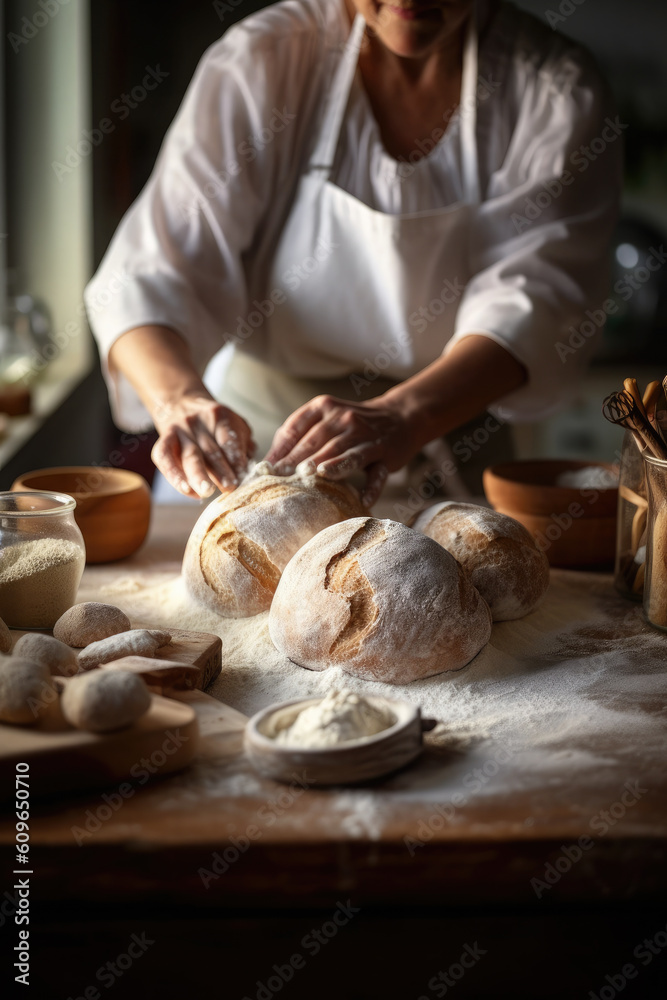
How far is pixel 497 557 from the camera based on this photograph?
1199mm

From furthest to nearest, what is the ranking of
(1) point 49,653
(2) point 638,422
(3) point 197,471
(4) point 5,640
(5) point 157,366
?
1. (5) point 157,366
2. (3) point 197,471
3. (2) point 638,422
4. (4) point 5,640
5. (1) point 49,653

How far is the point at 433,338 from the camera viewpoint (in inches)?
77.0

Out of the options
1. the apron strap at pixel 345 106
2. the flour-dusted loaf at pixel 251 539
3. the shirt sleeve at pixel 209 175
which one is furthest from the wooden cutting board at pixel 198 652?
the apron strap at pixel 345 106

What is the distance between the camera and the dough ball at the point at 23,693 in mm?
809

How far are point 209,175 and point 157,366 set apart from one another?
1.42 ft

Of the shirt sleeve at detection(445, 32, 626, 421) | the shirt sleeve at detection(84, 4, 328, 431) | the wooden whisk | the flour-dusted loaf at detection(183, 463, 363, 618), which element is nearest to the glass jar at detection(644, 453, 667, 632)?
the wooden whisk

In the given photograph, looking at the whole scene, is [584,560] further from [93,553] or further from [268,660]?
[93,553]

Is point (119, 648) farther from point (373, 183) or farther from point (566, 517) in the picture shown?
point (373, 183)

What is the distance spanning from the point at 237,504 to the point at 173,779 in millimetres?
497

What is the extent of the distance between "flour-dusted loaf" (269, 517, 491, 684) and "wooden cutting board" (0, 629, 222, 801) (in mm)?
228

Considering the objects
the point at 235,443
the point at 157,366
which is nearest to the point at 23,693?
the point at 235,443

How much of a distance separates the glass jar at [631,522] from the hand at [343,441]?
39 centimetres

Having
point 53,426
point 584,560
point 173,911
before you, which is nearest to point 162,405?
point 584,560

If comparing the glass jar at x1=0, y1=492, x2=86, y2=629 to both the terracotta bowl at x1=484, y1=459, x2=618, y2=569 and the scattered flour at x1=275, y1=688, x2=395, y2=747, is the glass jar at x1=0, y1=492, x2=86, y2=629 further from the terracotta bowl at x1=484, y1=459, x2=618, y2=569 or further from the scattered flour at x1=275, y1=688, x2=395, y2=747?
the terracotta bowl at x1=484, y1=459, x2=618, y2=569
